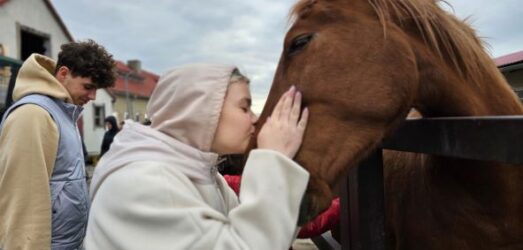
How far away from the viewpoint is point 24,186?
6.87 ft

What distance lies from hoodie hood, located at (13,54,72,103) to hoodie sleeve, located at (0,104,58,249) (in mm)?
245

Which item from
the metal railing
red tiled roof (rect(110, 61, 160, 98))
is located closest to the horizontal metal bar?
the metal railing

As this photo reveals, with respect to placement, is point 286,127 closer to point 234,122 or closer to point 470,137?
point 234,122

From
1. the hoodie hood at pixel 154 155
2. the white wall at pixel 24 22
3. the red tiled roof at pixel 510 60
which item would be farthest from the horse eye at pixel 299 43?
the white wall at pixel 24 22

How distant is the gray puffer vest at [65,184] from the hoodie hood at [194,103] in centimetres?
125

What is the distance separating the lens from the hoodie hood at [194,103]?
51.3 inches

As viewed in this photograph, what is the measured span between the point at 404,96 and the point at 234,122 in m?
0.65

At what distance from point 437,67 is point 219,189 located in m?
0.97

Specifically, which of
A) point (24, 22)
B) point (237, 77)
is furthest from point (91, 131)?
point (237, 77)

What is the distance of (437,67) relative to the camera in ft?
Result: 5.56

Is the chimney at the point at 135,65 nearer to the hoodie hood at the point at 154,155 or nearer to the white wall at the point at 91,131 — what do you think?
the white wall at the point at 91,131

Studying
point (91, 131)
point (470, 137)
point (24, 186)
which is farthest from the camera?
point (91, 131)

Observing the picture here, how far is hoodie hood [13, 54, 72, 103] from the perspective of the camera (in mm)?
2396

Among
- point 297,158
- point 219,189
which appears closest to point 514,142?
point 297,158
